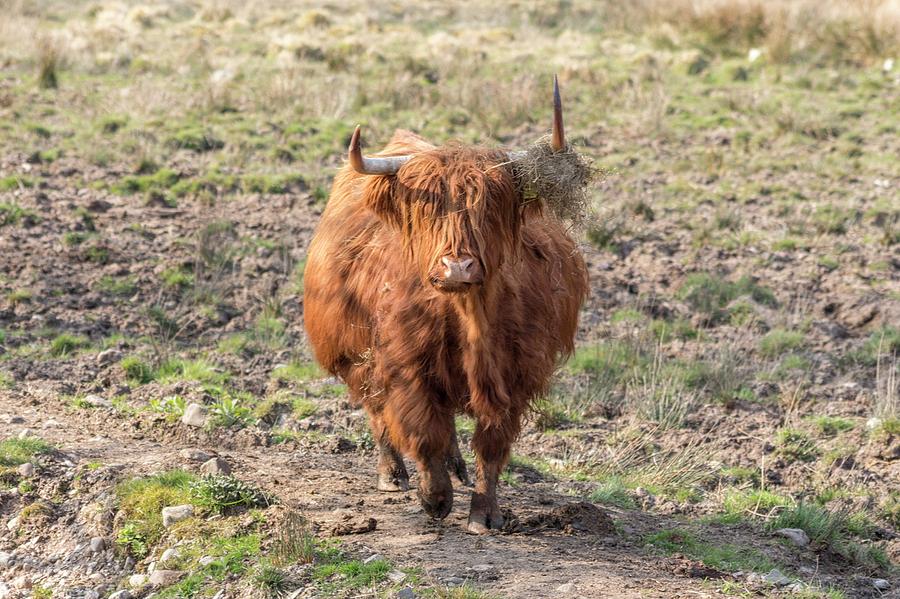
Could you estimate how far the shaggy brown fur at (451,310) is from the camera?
512 centimetres

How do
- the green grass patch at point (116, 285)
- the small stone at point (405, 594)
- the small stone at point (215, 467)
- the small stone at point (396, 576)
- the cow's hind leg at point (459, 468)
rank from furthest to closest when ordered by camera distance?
the green grass patch at point (116, 285) < the cow's hind leg at point (459, 468) < the small stone at point (215, 467) < the small stone at point (396, 576) < the small stone at point (405, 594)

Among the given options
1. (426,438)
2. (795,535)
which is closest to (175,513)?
(426,438)

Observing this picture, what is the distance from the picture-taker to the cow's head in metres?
4.94

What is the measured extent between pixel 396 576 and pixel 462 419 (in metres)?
2.78

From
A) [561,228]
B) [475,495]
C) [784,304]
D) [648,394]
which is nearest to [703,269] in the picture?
[784,304]

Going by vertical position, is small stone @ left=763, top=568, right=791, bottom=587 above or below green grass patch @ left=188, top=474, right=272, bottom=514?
below

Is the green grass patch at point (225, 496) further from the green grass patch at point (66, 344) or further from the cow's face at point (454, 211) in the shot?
the green grass patch at point (66, 344)

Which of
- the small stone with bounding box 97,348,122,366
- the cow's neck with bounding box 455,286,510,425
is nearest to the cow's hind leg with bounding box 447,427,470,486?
the cow's neck with bounding box 455,286,510,425

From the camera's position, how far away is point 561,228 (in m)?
6.21

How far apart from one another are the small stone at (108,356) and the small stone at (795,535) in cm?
438

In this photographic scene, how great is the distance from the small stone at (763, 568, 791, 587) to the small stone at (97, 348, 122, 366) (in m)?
4.59

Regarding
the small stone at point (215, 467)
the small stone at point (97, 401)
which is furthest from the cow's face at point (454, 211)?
the small stone at point (97, 401)

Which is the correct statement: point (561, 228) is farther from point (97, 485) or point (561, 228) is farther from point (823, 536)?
point (97, 485)

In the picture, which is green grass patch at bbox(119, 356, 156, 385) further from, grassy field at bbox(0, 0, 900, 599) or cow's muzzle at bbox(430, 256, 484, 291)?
cow's muzzle at bbox(430, 256, 484, 291)
